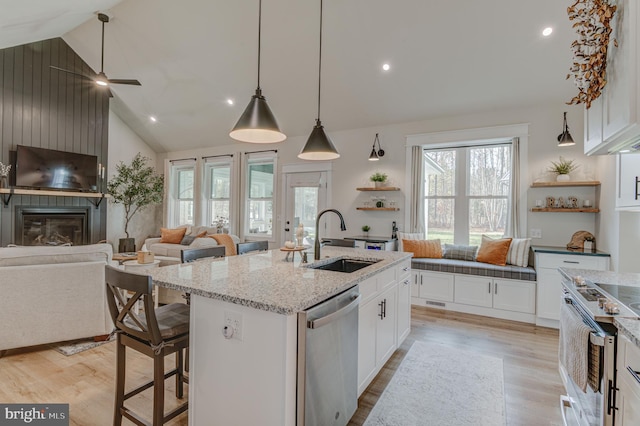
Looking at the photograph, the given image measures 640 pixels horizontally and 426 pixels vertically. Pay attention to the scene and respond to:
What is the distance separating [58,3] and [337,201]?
4.79m

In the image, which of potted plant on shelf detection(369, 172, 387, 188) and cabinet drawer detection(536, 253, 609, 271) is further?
potted plant on shelf detection(369, 172, 387, 188)

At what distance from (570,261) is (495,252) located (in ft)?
2.57

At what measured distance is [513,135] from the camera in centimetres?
429

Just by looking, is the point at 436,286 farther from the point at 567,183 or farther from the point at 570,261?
the point at 567,183

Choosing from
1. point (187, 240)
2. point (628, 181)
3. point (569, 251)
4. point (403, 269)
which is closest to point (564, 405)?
point (403, 269)

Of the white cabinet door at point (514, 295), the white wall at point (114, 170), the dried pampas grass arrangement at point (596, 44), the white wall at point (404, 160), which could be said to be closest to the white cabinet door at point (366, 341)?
the dried pampas grass arrangement at point (596, 44)

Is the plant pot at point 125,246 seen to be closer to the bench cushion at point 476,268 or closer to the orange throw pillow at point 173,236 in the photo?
the orange throw pillow at point 173,236

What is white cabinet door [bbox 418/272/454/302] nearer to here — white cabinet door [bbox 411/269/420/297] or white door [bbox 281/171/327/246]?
white cabinet door [bbox 411/269/420/297]

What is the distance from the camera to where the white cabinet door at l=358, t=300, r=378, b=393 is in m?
2.03

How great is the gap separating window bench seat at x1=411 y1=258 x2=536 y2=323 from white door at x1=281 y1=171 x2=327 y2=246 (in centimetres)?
217

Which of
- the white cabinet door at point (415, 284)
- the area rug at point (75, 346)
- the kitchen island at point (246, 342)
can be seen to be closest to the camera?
the kitchen island at point (246, 342)

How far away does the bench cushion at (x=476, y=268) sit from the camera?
150 inches

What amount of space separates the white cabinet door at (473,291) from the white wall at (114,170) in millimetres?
6735

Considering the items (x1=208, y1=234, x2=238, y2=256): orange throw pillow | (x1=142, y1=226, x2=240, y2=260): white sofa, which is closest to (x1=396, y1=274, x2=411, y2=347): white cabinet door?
(x1=208, y1=234, x2=238, y2=256): orange throw pillow
